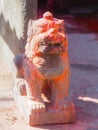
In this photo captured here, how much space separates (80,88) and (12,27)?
1097mm

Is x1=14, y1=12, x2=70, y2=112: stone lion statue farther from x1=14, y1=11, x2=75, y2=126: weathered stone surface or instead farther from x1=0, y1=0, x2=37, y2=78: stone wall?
x1=0, y1=0, x2=37, y2=78: stone wall

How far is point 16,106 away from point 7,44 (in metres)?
1.35

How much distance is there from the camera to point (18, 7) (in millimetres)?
4941

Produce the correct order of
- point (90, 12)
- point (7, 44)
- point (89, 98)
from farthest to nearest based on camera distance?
point (90, 12) → point (7, 44) → point (89, 98)

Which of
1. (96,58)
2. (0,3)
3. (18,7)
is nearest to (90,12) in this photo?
(96,58)

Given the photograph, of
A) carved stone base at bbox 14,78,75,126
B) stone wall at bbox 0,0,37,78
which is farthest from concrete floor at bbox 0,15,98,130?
stone wall at bbox 0,0,37,78

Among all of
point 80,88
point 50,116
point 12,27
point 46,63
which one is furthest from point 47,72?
point 12,27

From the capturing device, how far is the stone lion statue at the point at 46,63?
3.99 meters

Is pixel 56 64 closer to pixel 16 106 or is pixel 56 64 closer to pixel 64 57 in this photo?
pixel 64 57

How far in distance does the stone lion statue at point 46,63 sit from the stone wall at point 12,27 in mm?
642

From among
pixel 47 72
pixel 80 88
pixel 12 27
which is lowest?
pixel 80 88

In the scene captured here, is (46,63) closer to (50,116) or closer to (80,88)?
(50,116)

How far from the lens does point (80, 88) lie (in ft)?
17.0

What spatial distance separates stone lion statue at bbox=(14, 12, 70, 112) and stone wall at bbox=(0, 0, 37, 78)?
64cm
